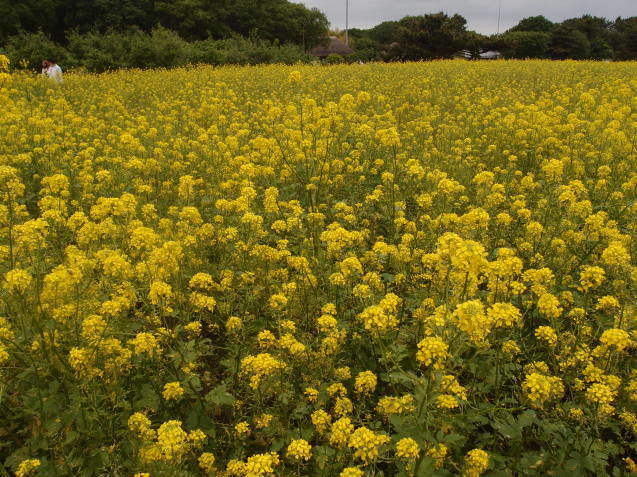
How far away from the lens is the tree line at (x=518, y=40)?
Answer: 130 ft

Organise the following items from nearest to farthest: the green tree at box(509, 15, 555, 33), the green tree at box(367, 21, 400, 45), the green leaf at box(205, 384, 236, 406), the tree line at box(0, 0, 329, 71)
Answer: the green leaf at box(205, 384, 236, 406) → the tree line at box(0, 0, 329, 71) → the green tree at box(509, 15, 555, 33) → the green tree at box(367, 21, 400, 45)

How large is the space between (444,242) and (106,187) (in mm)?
4635

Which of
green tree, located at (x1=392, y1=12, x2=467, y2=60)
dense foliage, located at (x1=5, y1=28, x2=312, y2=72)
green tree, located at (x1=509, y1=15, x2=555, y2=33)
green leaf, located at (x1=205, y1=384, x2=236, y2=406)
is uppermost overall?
green tree, located at (x1=509, y1=15, x2=555, y2=33)

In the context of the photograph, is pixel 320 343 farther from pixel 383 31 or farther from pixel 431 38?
pixel 383 31

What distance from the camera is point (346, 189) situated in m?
5.72

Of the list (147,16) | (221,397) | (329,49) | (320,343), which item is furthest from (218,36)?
(221,397)

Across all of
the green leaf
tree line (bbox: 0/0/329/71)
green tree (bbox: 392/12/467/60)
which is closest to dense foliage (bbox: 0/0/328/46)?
tree line (bbox: 0/0/329/71)

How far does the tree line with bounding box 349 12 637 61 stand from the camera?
39.8m

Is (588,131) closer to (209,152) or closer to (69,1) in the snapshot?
(209,152)

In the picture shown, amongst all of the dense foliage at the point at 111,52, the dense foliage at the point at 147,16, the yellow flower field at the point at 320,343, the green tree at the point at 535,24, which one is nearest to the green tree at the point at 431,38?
the dense foliage at the point at 147,16

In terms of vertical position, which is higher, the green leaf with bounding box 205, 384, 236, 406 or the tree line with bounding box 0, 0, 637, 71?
the tree line with bounding box 0, 0, 637, 71

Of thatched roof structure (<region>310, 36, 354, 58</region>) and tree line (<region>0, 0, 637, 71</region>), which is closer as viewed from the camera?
tree line (<region>0, 0, 637, 71</region>)

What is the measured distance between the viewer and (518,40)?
4862cm

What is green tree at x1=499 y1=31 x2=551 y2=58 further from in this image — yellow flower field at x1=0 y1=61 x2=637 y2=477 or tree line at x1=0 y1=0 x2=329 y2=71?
yellow flower field at x1=0 y1=61 x2=637 y2=477
